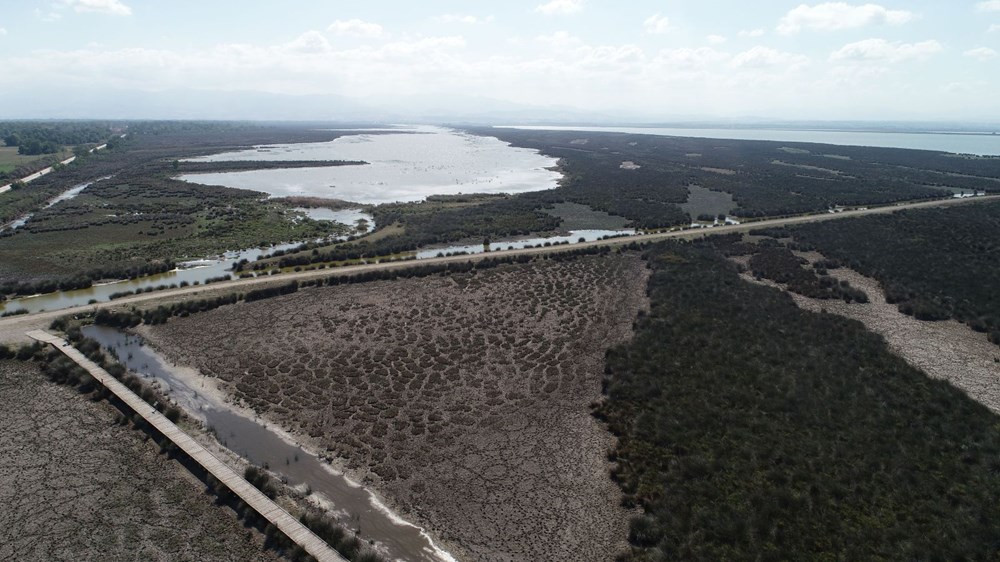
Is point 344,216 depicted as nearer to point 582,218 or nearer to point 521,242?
point 521,242

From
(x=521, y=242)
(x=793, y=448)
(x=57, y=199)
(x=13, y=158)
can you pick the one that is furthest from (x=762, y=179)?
(x=13, y=158)

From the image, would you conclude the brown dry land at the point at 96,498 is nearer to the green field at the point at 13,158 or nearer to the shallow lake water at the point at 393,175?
the shallow lake water at the point at 393,175

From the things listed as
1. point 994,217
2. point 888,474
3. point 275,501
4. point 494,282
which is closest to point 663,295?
point 494,282

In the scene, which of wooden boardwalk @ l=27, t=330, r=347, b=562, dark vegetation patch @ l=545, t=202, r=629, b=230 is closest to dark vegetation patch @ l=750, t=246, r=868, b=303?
dark vegetation patch @ l=545, t=202, r=629, b=230

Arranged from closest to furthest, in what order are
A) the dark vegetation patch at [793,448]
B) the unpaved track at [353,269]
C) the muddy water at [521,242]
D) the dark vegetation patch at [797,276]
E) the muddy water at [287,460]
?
the dark vegetation patch at [793,448]
the muddy water at [287,460]
the unpaved track at [353,269]
the dark vegetation patch at [797,276]
the muddy water at [521,242]

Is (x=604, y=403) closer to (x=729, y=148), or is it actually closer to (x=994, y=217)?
(x=994, y=217)

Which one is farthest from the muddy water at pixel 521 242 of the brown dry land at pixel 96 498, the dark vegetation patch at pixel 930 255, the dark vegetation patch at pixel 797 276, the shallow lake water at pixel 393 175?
the shallow lake water at pixel 393 175
